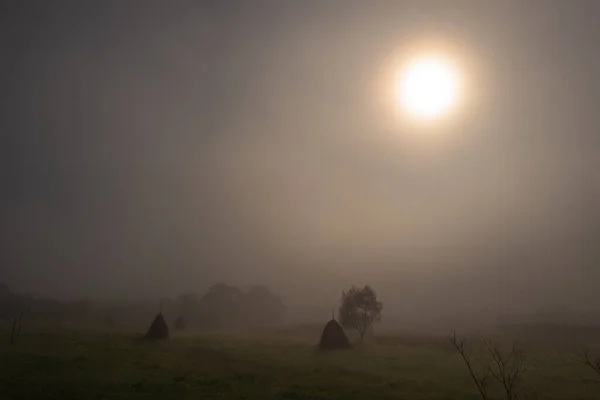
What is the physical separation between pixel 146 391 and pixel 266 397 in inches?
349

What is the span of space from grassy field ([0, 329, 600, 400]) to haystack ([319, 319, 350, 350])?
→ 202 centimetres

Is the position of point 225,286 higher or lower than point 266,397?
higher

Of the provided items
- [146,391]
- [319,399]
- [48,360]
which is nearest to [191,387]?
[146,391]

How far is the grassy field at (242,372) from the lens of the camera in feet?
86.9

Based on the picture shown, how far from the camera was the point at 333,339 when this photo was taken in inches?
1876

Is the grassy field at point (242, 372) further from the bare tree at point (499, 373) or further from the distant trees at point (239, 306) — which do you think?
the distant trees at point (239, 306)

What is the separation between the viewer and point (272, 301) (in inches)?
5044

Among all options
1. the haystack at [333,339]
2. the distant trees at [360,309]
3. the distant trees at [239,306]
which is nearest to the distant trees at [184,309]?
the distant trees at [239,306]

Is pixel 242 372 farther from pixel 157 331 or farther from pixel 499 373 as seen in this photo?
pixel 499 373

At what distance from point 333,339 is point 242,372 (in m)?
18.1

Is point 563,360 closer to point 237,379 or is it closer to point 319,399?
point 319,399

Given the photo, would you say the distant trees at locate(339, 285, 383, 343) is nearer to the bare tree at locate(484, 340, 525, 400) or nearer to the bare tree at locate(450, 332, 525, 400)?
the bare tree at locate(450, 332, 525, 400)

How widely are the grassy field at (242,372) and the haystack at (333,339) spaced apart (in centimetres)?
202

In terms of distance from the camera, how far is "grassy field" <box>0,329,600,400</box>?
86.9 ft
